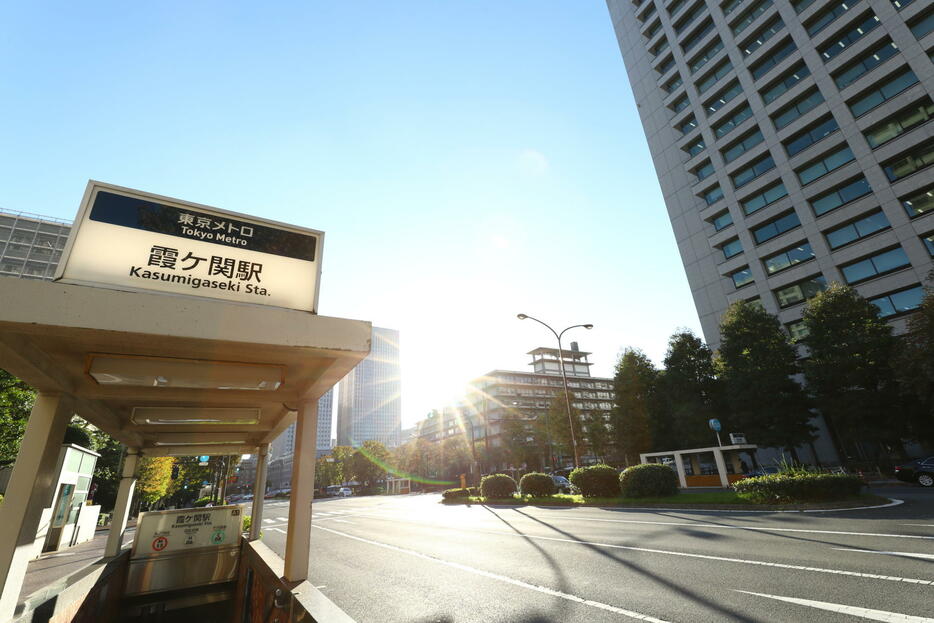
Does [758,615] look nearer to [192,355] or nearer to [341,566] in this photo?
[192,355]

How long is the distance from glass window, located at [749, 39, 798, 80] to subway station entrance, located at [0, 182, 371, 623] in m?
47.8

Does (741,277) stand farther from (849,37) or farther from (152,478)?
(152,478)

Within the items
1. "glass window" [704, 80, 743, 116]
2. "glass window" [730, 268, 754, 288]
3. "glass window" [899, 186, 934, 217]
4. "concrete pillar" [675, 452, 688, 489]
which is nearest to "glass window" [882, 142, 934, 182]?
"glass window" [899, 186, 934, 217]

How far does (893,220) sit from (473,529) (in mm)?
35408

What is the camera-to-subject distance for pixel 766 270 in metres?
35.0

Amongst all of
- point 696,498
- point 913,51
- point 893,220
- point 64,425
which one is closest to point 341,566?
point 64,425

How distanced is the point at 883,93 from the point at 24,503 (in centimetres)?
4662

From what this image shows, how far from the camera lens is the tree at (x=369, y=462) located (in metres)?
71.2

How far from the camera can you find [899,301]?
90.5ft

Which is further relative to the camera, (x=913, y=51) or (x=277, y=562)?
(x=913, y=51)

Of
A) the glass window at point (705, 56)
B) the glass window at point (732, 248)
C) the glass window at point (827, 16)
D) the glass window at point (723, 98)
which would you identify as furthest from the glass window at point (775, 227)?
the glass window at point (705, 56)

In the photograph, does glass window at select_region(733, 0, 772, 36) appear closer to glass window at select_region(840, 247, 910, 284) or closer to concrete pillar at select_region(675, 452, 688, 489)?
glass window at select_region(840, 247, 910, 284)

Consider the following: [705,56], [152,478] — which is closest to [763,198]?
[705,56]

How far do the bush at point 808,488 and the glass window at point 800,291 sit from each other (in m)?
24.1
